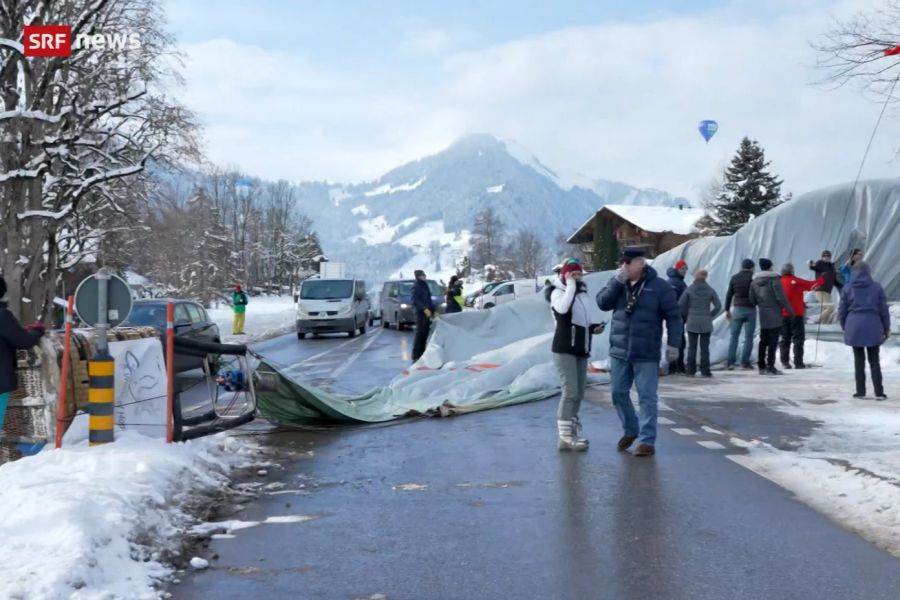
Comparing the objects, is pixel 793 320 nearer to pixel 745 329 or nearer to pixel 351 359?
pixel 745 329

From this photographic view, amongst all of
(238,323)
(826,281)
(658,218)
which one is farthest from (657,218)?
(826,281)

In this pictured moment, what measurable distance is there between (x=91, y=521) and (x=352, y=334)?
81.5ft

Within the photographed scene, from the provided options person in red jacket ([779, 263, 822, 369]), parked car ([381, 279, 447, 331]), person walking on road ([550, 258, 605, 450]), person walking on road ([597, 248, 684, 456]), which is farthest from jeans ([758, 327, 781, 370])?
parked car ([381, 279, 447, 331])

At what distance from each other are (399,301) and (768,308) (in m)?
19.2

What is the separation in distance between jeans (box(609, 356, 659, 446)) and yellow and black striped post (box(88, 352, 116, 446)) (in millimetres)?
4321

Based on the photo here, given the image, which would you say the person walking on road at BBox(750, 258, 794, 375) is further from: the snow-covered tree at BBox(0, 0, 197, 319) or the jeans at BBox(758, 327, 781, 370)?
the snow-covered tree at BBox(0, 0, 197, 319)

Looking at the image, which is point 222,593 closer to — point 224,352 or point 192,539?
Result: point 192,539

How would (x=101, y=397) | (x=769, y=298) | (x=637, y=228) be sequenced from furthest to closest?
(x=637, y=228)
(x=769, y=298)
(x=101, y=397)

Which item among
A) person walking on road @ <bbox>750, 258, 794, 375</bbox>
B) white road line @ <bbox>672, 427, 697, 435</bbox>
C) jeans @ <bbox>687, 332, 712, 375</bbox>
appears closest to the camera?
white road line @ <bbox>672, 427, 697, 435</bbox>

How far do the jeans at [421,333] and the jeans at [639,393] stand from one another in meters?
9.61

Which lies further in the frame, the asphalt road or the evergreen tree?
the evergreen tree

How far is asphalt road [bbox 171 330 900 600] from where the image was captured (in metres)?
4.57

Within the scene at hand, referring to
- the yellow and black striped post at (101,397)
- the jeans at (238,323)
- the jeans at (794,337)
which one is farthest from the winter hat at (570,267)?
the jeans at (238,323)

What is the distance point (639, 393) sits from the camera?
8227 millimetres
